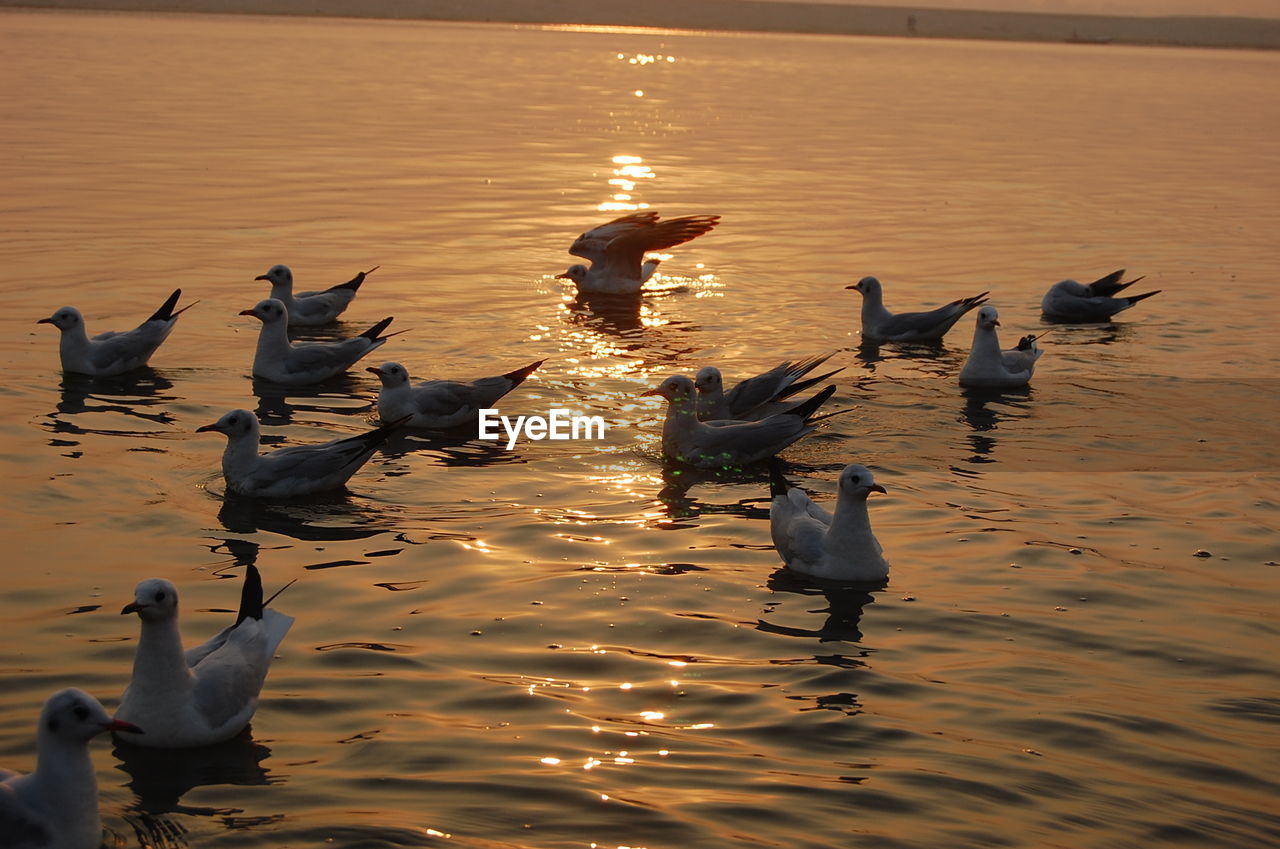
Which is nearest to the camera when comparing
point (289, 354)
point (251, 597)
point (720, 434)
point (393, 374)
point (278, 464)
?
point (251, 597)

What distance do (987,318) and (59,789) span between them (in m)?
11.3

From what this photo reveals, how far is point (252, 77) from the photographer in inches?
2080

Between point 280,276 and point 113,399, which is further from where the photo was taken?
point 280,276

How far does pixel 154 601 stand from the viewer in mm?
7484

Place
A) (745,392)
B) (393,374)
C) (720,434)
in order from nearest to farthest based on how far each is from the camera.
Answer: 1. (720,434)
2. (393,374)
3. (745,392)

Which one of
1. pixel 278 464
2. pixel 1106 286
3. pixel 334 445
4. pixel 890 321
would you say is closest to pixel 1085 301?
pixel 1106 286

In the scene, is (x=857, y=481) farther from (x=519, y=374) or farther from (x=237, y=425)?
(x=519, y=374)

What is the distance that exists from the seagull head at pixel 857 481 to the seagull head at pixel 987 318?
5.91m

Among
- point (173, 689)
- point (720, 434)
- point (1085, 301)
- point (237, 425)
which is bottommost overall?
point (173, 689)

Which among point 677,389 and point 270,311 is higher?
point 270,311

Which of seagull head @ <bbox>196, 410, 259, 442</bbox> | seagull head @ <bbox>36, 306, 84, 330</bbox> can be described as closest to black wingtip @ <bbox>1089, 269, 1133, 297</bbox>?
seagull head @ <bbox>196, 410, 259, 442</bbox>

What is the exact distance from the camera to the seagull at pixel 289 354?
15.2 m

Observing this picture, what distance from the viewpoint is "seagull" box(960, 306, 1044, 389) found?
15.6m

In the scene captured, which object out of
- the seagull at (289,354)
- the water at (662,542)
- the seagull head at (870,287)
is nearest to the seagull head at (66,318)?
the water at (662,542)
